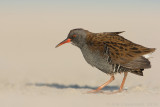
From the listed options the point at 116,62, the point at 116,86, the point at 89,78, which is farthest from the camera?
the point at 89,78

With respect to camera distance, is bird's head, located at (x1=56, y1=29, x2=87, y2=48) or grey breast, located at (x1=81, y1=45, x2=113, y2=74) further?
bird's head, located at (x1=56, y1=29, x2=87, y2=48)

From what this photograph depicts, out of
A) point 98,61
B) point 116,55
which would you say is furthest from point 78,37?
point 116,55

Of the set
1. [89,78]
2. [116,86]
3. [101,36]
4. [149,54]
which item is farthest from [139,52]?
[89,78]

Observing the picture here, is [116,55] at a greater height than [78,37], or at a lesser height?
lesser

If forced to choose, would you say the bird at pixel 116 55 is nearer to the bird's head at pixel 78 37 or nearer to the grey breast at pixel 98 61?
the grey breast at pixel 98 61

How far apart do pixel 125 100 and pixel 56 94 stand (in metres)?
2.19

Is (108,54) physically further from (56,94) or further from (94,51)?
(56,94)

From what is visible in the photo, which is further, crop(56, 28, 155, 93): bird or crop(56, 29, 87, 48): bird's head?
crop(56, 29, 87, 48): bird's head

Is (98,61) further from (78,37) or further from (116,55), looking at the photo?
(78,37)

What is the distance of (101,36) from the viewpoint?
15.8 m

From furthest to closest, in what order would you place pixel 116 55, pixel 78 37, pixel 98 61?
pixel 78 37 < pixel 98 61 < pixel 116 55

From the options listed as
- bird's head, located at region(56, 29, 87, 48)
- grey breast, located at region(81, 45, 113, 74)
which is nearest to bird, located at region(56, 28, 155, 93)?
grey breast, located at region(81, 45, 113, 74)

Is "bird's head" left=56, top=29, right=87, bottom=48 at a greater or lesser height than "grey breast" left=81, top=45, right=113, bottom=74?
greater

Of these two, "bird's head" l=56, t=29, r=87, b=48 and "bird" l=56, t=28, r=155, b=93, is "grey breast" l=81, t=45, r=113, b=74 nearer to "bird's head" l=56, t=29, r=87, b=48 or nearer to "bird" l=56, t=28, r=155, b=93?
"bird" l=56, t=28, r=155, b=93
